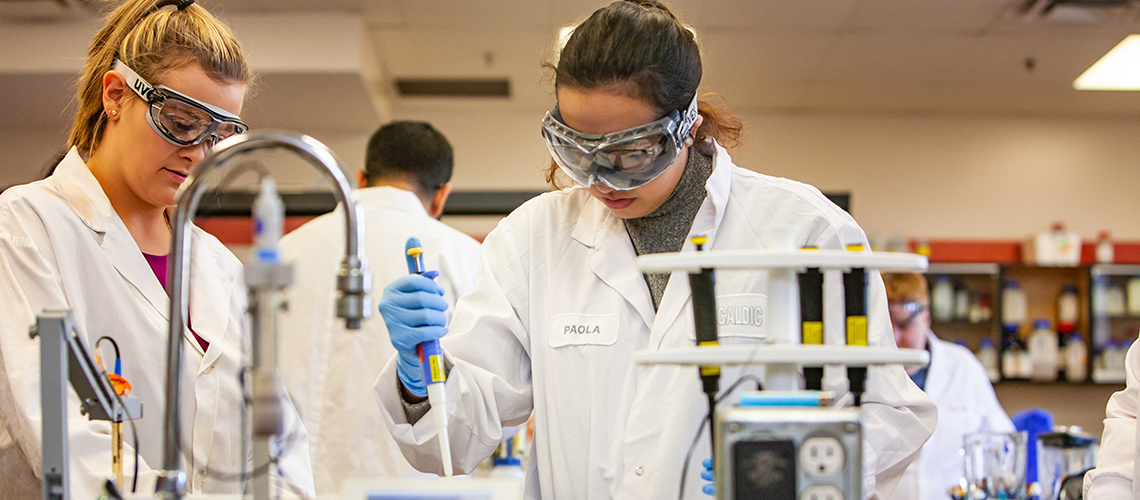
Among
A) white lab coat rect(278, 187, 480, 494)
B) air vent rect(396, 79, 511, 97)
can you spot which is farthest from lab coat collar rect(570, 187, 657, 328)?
air vent rect(396, 79, 511, 97)

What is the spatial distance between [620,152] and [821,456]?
674 millimetres

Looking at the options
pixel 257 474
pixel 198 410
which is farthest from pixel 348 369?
pixel 257 474

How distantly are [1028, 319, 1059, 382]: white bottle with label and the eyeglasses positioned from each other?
231 centimetres

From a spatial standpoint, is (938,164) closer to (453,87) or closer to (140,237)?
(453,87)

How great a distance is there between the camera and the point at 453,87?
16.7 ft

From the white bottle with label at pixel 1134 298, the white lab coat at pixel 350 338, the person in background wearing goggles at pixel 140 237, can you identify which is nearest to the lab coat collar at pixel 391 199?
the white lab coat at pixel 350 338

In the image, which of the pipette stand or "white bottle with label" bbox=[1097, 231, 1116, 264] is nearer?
the pipette stand

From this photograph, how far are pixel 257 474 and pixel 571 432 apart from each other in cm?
69

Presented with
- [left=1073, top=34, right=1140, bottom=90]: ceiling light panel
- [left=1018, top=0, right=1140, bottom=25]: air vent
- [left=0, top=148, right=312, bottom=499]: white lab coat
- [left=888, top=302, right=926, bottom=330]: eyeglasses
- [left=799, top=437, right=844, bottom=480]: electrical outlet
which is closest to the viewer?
[left=799, top=437, right=844, bottom=480]: electrical outlet

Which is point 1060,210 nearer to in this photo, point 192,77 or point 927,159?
point 927,159

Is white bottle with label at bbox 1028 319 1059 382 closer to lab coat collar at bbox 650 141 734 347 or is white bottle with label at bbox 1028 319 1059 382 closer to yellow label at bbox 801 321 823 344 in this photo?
lab coat collar at bbox 650 141 734 347

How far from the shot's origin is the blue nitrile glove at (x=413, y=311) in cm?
122

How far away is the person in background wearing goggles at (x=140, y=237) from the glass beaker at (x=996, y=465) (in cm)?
172

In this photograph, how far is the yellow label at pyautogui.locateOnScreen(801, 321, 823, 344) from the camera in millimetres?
907
